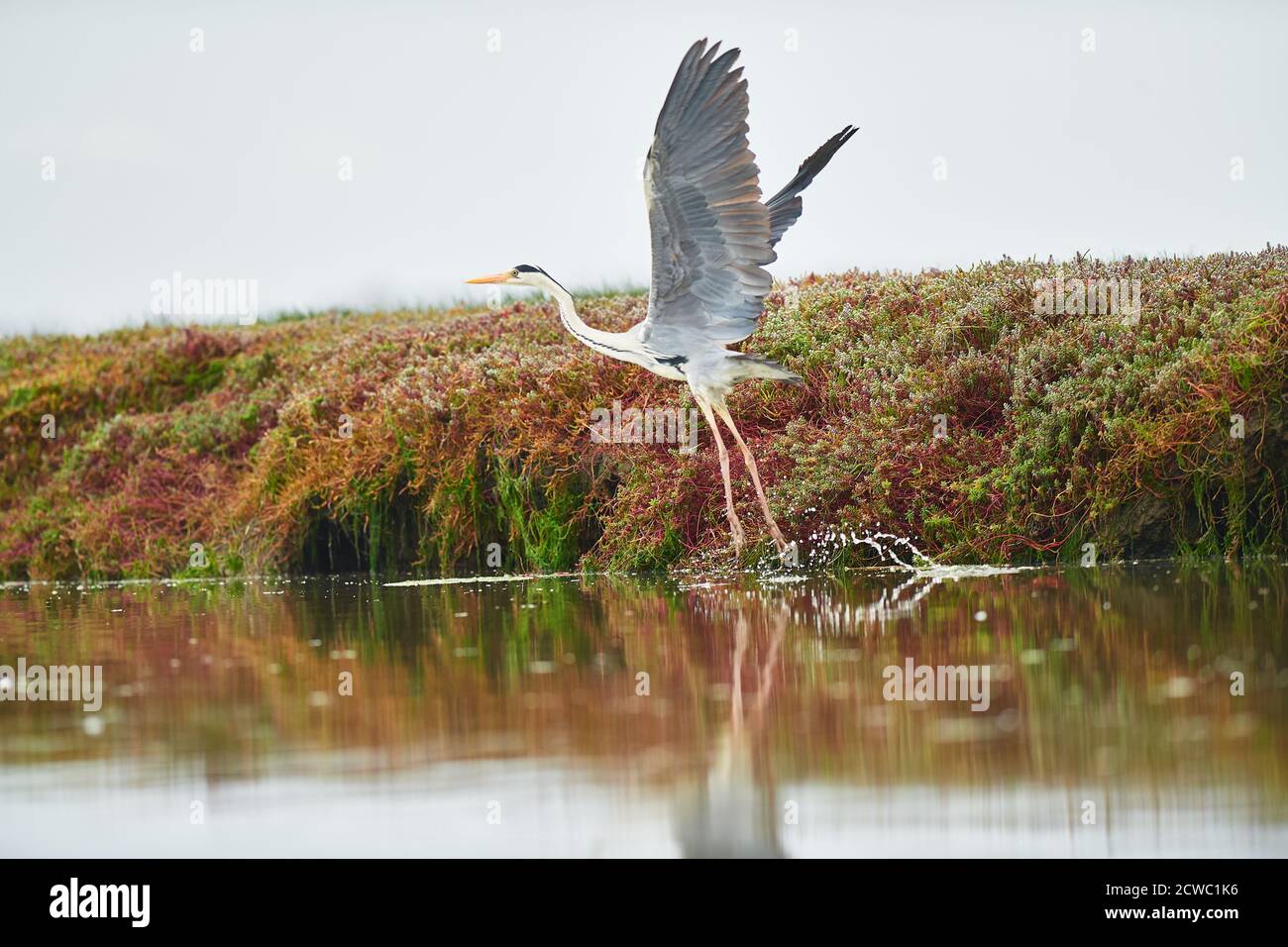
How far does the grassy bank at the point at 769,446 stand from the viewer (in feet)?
37.7

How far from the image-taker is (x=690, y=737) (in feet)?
18.1

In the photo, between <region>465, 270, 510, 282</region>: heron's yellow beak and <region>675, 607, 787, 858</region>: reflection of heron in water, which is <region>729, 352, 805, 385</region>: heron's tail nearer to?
<region>465, 270, 510, 282</region>: heron's yellow beak

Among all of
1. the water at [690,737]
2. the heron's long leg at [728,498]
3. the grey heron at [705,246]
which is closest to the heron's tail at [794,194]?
the grey heron at [705,246]

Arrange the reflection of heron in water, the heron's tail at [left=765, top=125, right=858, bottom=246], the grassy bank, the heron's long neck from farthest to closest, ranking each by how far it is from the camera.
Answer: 1. the heron's tail at [left=765, top=125, right=858, bottom=246]
2. the heron's long neck
3. the grassy bank
4. the reflection of heron in water

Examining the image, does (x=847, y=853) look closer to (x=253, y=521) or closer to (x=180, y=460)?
(x=253, y=521)

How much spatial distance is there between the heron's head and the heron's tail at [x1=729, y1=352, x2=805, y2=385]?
5.29ft

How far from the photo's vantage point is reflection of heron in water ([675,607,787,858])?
4320 mm

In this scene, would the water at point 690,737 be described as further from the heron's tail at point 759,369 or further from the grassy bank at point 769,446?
the heron's tail at point 759,369

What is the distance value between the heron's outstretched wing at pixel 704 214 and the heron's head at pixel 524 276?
3.45 ft

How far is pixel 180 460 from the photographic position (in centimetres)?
1830

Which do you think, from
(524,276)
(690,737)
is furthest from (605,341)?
(690,737)

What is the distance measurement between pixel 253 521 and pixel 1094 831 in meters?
13.1

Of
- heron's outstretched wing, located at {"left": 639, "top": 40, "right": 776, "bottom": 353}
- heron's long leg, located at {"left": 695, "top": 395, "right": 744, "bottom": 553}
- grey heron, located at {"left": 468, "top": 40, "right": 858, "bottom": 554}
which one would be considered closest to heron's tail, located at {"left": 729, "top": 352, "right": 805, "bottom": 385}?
grey heron, located at {"left": 468, "top": 40, "right": 858, "bottom": 554}

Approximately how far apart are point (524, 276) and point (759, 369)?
201 cm
